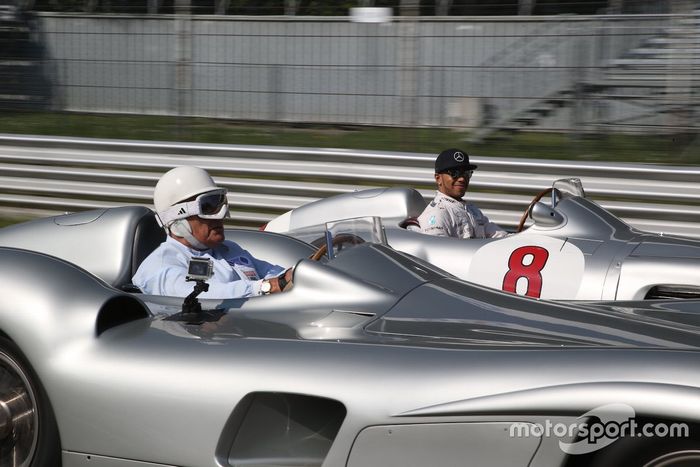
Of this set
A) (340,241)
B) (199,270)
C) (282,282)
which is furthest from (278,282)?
(199,270)

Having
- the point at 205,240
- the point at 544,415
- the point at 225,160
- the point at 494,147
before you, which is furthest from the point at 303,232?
the point at 544,415

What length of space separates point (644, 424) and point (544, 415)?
0.26 metres

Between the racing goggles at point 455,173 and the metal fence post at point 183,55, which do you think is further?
the metal fence post at point 183,55

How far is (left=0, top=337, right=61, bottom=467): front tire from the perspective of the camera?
3.24 m

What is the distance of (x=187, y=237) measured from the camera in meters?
4.32

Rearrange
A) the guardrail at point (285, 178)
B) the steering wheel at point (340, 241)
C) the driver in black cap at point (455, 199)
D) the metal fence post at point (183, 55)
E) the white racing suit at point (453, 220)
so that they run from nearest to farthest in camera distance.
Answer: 1. the steering wheel at point (340, 241)
2. the white racing suit at point (453, 220)
3. the driver in black cap at point (455, 199)
4. the guardrail at point (285, 178)
5. the metal fence post at point (183, 55)

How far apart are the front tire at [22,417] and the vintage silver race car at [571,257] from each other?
271cm

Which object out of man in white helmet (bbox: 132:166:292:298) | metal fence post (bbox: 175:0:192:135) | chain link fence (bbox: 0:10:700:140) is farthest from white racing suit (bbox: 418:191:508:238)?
metal fence post (bbox: 175:0:192:135)

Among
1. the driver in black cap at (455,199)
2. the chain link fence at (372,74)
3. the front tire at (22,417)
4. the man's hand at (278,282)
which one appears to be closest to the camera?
the front tire at (22,417)

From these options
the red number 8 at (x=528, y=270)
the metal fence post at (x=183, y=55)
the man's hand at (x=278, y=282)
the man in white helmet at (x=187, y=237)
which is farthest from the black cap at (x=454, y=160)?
the metal fence post at (x=183, y=55)

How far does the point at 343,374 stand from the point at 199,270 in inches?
28.3

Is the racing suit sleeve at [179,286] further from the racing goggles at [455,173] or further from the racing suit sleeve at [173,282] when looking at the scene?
the racing goggles at [455,173]

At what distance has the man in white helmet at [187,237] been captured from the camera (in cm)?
409

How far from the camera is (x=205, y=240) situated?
433cm
